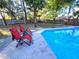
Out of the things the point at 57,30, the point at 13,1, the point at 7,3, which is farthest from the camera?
the point at 13,1

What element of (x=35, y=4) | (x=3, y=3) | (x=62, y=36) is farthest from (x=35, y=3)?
(x=62, y=36)

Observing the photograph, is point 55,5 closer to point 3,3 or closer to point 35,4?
point 35,4

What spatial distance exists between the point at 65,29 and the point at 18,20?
7.97 metres

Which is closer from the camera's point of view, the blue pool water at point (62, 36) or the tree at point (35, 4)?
the blue pool water at point (62, 36)

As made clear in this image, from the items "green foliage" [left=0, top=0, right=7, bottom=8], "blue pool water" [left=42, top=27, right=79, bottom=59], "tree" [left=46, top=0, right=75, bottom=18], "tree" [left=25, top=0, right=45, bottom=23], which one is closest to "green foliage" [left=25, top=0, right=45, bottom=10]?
"tree" [left=25, top=0, right=45, bottom=23]

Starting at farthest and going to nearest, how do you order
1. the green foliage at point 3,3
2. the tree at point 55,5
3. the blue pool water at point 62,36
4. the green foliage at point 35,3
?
the tree at point 55,5 < the green foliage at point 35,3 < the green foliage at point 3,3 < the blue pool water at point 62,36

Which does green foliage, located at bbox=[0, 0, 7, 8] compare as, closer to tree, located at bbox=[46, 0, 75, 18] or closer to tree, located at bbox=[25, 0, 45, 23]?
tree, located at bbox=[25, 0, 45, 23]

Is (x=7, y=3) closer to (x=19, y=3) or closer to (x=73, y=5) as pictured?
(x=19, y=3)

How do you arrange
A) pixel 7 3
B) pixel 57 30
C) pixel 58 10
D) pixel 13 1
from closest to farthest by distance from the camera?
pixel 57 30
pixel 7 3
pixel 13 1
pixel 58 10

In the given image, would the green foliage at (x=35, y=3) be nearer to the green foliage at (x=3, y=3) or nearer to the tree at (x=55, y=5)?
the tree at (x=55, y=5)

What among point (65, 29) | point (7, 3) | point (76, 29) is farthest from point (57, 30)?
point (7, 3)

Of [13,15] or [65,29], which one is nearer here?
[65,29]

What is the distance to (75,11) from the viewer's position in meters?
24.6

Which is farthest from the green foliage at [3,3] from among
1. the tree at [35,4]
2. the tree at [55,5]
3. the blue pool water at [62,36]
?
the blue pool water at [62,36]
